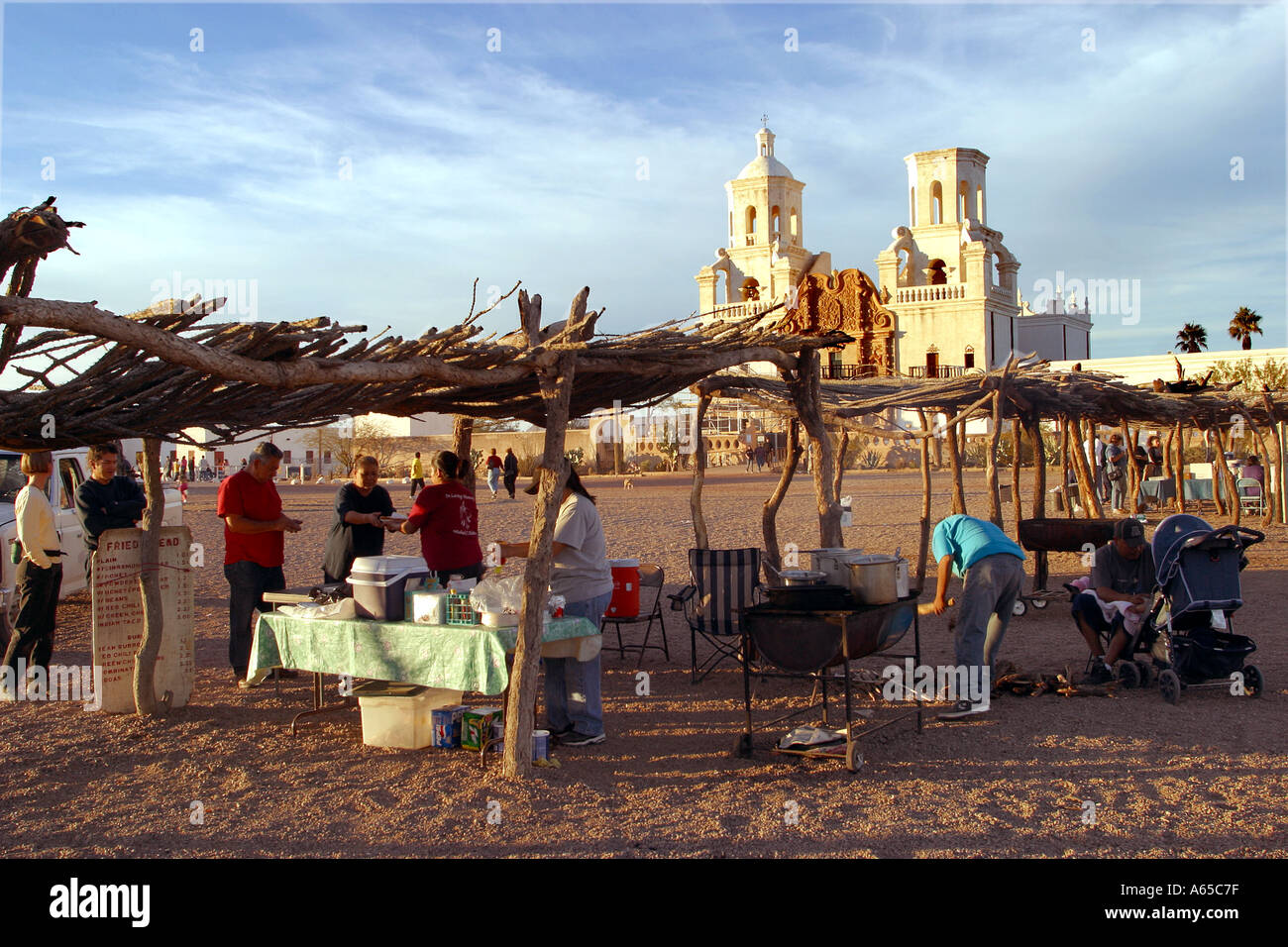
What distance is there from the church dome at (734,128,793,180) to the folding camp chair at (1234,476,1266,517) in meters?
44.4

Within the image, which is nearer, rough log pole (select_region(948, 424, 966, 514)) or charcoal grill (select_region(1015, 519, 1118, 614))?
charcoal grill (select_region(1015, 519, 1118, 614))

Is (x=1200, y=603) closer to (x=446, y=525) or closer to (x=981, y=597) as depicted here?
(x=981, y=597)

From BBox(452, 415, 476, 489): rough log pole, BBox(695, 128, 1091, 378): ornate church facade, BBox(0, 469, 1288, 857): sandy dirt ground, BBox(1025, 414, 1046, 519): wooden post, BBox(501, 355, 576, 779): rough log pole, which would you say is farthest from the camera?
BBox(695, 128, 1091, 378): ornate church facade

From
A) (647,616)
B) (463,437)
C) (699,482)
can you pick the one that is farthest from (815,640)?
(699,482)

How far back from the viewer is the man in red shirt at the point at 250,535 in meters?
7.86

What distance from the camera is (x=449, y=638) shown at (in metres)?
6.08

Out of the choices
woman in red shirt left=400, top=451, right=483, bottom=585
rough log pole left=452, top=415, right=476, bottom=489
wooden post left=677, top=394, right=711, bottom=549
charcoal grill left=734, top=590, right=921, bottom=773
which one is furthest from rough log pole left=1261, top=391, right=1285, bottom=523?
woman in red shirt left=400, top=451, right=483, bottom=585

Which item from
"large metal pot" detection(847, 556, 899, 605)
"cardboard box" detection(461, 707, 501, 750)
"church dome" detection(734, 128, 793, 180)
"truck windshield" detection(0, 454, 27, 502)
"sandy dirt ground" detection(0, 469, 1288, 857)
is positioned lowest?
"sandy dirt ground" detection(0, 469, 1288, 857)

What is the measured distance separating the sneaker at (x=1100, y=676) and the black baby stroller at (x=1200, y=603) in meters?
0.35

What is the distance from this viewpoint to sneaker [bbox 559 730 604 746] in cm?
654

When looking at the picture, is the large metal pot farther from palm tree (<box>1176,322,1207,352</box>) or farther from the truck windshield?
palm tree (<box>1176,322,1207,352</box>)

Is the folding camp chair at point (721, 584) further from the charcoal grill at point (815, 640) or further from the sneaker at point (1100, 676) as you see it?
the sneaker at point (1100, 676)

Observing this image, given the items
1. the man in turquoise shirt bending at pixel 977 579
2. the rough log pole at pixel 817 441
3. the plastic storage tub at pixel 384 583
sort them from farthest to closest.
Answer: the rough log pole at pixel 817 441 → the man in turquoise shirt bending at pixel 977 579 → the plastic storage tub at pixel 384 583

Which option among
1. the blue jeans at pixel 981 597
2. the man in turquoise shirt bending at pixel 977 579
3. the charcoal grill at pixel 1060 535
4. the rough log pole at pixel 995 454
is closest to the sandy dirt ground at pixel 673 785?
the man in turquoise shirt bending at pixel 977 579
